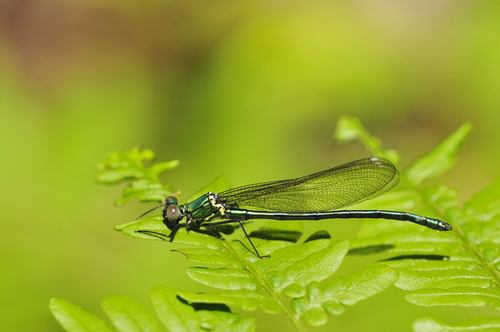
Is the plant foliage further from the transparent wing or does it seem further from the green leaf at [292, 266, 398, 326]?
the transparent wing

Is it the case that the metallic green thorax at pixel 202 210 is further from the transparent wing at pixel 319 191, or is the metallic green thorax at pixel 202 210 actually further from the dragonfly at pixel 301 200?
the transparent wing at pixel 319 191

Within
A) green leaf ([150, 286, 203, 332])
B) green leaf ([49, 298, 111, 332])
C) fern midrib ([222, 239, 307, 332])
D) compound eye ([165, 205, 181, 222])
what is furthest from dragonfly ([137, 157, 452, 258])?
green leaf ([49, 298, 111, 332])

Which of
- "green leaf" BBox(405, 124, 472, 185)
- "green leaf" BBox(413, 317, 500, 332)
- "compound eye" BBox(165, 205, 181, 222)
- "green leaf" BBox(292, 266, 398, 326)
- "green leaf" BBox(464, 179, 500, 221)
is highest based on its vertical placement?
"green leaf" BBox(405, 124, 472, 185)

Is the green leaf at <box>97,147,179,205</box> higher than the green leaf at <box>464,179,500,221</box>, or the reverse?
the green leaf at <box>97,147,179,205</box>

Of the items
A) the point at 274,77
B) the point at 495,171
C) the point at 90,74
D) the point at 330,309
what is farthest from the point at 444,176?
the point at 90,74

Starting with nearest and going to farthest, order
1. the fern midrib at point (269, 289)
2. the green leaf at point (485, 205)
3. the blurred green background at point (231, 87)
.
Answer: the fern midrib at point (269, 289) → the green leaf at point (485, 205) → the blurred green background at point (231, 87)

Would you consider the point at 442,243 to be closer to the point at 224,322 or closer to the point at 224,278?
the point at 224,278

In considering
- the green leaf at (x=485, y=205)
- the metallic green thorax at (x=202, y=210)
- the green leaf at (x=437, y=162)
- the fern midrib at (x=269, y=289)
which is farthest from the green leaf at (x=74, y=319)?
the green leaf at (x=437, y=162)

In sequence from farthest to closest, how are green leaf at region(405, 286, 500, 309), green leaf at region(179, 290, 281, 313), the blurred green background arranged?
1. the blurred green background
2. green leaf at region(405, 286, 500, 309)
3. green leaf at region(179, 290, 281, 313)
